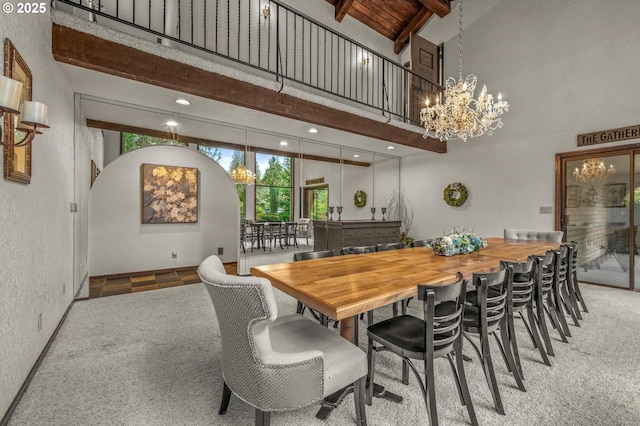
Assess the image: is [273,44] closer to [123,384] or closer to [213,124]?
[213,124]

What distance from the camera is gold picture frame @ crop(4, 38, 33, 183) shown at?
1.60 metres

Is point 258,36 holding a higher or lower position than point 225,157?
higher

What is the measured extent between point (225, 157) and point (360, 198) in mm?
3966

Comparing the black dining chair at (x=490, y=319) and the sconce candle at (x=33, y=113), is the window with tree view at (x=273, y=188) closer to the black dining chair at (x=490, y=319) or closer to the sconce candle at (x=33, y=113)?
the sconce candle at (x=33, y=113)

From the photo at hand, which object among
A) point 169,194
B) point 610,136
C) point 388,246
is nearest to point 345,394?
point 388,246

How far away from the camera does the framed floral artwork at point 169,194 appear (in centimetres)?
480

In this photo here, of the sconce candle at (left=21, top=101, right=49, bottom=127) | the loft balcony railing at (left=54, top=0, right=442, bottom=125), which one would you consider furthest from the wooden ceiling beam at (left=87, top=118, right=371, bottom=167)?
the sconce candle at (left=21, top=101, right=49, bottom=127)

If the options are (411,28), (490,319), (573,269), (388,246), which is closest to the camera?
(490,319)

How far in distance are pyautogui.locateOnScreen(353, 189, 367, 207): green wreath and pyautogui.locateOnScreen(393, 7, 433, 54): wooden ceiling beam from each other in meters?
3.82

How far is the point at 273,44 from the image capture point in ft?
17.1

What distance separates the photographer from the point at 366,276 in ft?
6.37

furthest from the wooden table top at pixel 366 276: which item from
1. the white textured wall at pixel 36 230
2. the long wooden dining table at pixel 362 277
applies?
the white textured wall at pixel 36 230

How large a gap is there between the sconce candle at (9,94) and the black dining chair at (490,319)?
2.55m

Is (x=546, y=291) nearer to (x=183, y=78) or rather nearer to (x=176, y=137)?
(x=183, y=78)
